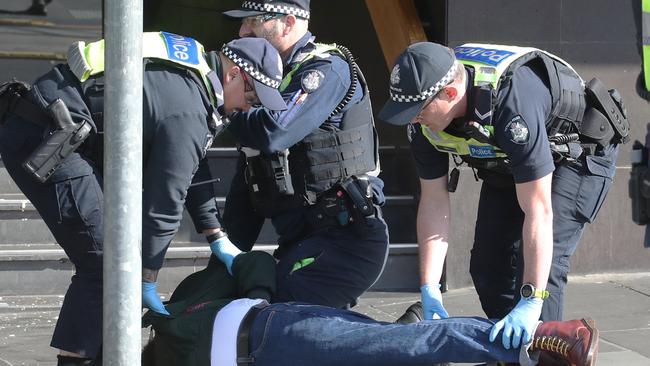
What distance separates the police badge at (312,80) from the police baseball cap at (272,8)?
12.4 inches

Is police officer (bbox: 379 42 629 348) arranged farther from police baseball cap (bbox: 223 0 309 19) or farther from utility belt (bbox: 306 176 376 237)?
police baseball cap (bbox: 223 0 309 19)

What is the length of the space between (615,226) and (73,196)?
4081 millimetres

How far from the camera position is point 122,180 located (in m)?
2.72

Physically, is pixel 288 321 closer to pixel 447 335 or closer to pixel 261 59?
pixel 447 335

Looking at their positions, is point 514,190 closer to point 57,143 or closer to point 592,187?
point 592,187

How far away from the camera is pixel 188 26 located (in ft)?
25.7

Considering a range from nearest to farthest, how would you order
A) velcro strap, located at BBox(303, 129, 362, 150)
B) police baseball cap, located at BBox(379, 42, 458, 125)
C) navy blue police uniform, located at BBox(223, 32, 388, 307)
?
police baseball cap, located at BBox(379, 42, 458, 125), navy blue police uniform, located at BBox(223, 32, 388, 307), velcro strap, located at BBox(303, 129, 362, 150)

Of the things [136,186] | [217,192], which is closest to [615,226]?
[217,192]

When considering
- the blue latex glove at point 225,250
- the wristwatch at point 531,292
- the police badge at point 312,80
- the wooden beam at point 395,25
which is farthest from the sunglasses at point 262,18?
the wooden beam at point 395,25

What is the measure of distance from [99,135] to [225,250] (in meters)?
0.75

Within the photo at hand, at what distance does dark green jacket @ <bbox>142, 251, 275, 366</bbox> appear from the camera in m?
3.83

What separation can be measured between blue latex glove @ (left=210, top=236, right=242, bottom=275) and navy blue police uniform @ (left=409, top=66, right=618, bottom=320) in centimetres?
79

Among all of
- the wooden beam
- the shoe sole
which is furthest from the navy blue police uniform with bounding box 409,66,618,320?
the wooden beam

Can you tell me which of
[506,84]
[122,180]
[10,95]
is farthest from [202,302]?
[122,180]
